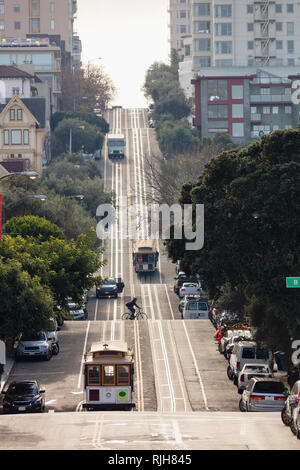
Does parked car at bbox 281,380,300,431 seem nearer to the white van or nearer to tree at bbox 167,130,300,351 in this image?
tree at bbox 167,130,300,351

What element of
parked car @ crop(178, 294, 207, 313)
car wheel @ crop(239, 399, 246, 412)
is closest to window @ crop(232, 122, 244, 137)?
parked car @ crop(178, 294, 207, 313)

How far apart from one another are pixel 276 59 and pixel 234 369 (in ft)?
411

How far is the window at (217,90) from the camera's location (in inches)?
5891

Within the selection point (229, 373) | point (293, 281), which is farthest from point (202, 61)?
point (293, 281)

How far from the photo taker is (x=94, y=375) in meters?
41.0

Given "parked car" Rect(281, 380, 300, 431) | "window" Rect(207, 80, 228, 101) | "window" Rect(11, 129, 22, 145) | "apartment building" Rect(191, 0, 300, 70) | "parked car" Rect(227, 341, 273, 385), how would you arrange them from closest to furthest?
"parked car" Rect(281, 380, 300, 431)
"parked car" Rect(227, 341, 273, 385)
"window" Rect(11, 129, 22, 145)
"window" Rect(207, 80, 228, 101)
"apartment building" Rect(191, 0, 300, 70)

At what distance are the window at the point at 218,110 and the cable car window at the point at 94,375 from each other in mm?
111356

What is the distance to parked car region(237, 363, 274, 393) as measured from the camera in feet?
147

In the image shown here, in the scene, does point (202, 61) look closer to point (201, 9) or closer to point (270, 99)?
point (201, 9)

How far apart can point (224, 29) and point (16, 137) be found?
2089 inches

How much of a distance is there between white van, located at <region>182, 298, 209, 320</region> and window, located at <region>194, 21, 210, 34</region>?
109 metres
